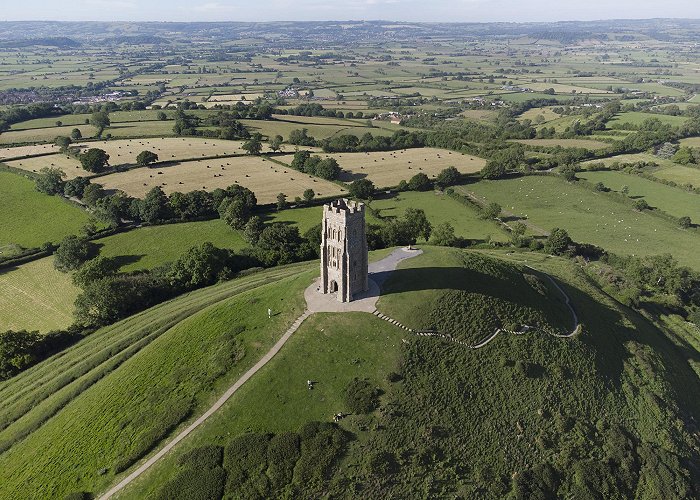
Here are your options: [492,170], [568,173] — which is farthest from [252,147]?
[568,173]

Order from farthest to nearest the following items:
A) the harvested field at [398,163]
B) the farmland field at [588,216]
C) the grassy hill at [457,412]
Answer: the harvested field at [398,163] < the farmland field at [588,216] < the grassy hill at [457,412]

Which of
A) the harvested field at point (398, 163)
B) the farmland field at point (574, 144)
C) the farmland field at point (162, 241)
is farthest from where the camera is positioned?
the farmland field at point (574, 144)

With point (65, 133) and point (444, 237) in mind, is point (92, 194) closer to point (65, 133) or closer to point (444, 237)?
point (65, 133)

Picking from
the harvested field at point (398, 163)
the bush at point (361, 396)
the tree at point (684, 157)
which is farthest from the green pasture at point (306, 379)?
the tree at point (684, 157)

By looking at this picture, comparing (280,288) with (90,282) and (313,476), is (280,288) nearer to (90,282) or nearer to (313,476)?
(313,476)

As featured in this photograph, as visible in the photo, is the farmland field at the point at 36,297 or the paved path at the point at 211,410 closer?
the paved path at the point at 211,410

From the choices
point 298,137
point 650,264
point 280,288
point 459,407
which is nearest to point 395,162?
point 298,137

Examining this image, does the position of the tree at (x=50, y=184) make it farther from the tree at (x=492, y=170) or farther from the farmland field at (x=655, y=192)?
the farmland field at (x=655, y=192)
